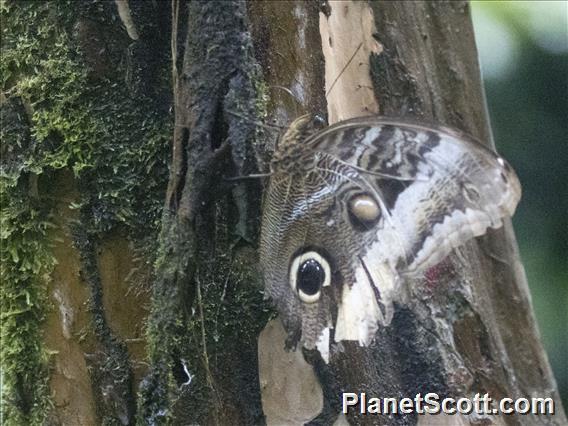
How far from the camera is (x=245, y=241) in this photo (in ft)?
3.64

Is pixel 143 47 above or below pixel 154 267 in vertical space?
above

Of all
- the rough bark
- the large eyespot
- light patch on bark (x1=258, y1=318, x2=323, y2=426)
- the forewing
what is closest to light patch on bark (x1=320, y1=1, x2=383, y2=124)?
the rough bark

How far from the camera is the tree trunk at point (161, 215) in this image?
1063 millimetres

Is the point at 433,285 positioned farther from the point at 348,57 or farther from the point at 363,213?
the point at 348,57

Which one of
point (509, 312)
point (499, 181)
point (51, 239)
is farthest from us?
point (509, 312)

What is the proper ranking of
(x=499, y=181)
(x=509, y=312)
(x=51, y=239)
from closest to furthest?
1. (x=499, y=181)
2. (x=51, y=239)
3. (x=509, y=312)

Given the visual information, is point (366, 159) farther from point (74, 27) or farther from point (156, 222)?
point (74, 27)

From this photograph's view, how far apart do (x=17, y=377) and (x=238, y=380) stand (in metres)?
0.41

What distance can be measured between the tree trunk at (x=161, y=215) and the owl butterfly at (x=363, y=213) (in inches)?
1.6

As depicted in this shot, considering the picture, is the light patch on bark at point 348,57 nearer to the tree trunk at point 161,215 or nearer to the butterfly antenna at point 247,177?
the tree trunk at point 161,215

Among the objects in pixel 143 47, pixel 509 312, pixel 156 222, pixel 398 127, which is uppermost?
pixel 143 47

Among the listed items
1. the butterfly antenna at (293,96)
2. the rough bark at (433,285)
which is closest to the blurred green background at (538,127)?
the rough bark at (433,285)

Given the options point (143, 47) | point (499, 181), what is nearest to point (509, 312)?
point (499, 181)

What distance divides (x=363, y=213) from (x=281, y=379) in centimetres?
31
